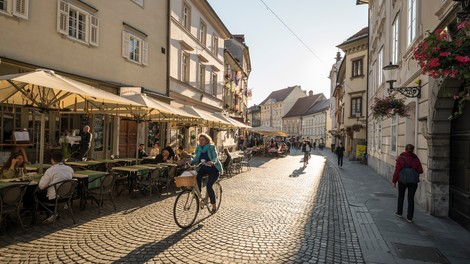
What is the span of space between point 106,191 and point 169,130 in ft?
40.0

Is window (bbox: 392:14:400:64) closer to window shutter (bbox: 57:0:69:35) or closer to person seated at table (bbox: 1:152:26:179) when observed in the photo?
window shutter (bbox: 57:0:69:35)

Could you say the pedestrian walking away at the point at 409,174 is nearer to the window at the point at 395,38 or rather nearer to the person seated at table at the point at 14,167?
the window at the point at 395,38

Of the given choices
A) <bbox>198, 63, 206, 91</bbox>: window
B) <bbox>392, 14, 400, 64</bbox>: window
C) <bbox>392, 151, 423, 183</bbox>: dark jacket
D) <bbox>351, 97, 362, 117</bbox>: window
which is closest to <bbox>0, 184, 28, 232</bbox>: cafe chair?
<bbox>392, 151, 423, 183</bbox>: dark jacket

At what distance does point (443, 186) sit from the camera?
7.82 metres

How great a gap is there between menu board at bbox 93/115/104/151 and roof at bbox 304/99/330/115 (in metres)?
61.1

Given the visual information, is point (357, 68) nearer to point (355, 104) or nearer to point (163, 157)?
point (355, 104)

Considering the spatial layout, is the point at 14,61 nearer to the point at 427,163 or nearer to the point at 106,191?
the point at 106,191

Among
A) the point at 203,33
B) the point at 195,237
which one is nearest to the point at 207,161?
the point at 195,237

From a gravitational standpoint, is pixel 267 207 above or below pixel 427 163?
below

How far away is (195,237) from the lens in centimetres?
575

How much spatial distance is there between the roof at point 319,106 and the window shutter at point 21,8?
214 feet

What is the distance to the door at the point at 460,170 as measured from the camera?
6.91 m

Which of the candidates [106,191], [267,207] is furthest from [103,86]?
[267,207]

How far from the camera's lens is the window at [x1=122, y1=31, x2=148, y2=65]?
49.0ft
